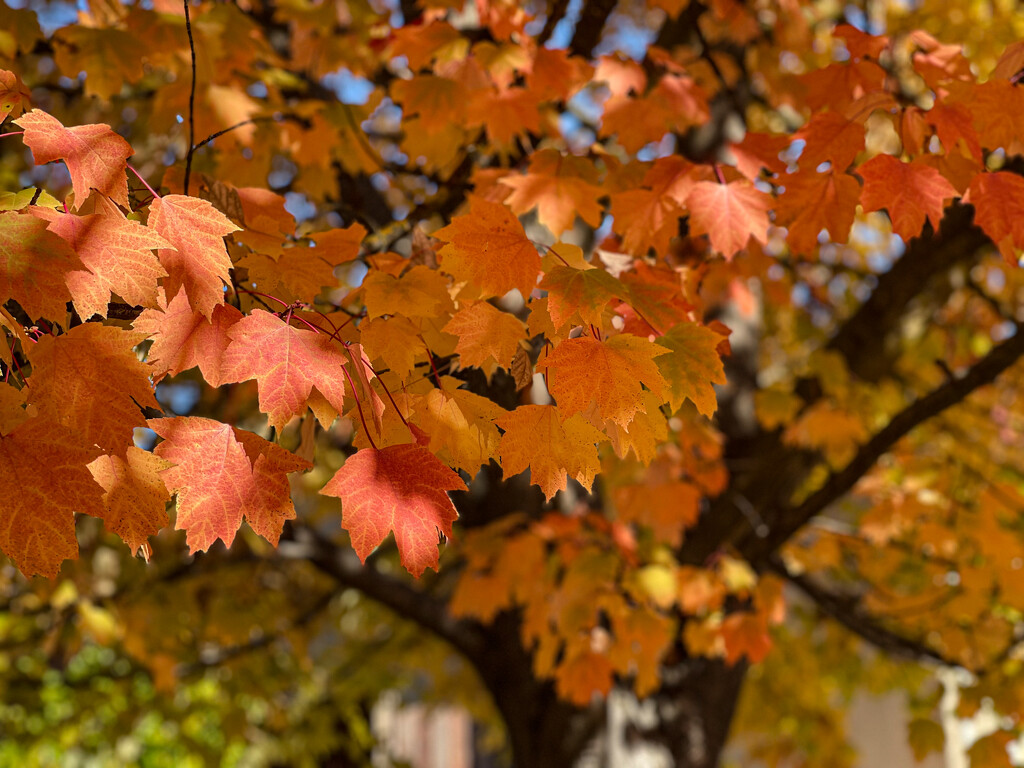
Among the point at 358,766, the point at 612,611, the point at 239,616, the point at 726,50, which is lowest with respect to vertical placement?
the point at 358,766

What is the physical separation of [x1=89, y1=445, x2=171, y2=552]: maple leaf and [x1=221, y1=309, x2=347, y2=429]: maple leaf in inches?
6.2

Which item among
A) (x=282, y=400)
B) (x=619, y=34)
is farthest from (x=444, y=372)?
(x=619, y=34)

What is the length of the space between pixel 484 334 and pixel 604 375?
24 cm

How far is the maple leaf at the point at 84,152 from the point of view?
1.33 metres

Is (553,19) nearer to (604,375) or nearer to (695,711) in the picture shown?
(604,375)

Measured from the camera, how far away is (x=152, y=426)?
1.29m

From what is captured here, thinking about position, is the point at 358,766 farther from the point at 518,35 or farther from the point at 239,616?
the point at 518,35

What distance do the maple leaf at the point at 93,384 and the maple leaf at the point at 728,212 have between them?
119 centimetres

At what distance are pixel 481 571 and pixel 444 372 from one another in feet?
6.46

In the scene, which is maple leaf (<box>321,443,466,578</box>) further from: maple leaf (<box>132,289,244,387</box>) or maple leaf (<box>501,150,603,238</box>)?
maple leaf (<box>501,150,603,238</box>)

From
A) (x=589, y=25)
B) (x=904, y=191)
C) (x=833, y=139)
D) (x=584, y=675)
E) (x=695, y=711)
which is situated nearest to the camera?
(x=904, y=191)

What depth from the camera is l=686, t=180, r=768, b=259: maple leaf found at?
196cm

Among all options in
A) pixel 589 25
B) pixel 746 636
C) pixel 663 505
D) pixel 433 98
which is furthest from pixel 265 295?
pixel 746 636

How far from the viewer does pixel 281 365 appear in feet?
4.25
